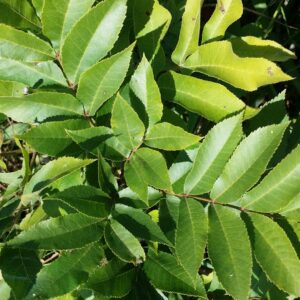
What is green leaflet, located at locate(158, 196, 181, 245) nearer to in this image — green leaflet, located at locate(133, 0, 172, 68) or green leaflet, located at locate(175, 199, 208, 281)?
green leaflet, located at locate(175, 199, 208, 281)

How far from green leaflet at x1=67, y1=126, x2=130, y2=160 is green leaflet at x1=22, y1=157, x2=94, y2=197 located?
2.0 inches

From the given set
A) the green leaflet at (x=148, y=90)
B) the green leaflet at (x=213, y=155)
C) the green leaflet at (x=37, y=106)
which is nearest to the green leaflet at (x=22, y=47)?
the green leaflet at (x=37, y=106)

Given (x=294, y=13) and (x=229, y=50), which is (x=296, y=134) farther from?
(x=294, y=13)

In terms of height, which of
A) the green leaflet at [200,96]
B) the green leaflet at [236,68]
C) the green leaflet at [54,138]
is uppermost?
the green leaflet at [236,68]

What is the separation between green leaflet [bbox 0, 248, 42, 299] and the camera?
1.12 meters

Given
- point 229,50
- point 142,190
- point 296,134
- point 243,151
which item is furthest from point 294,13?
point 142,190

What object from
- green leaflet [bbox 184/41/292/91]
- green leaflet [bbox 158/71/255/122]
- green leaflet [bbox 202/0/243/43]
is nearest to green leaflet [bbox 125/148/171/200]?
green leaflet [bbox 158/71/255/122]

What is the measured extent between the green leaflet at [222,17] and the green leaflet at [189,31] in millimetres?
44

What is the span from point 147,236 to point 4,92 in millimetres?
589

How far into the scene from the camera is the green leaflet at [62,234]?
109 cm

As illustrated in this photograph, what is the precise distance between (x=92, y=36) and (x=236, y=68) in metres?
0.38

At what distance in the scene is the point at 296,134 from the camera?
5.09 ft

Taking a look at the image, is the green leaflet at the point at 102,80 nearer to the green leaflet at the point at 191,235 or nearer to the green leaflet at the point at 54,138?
the green leaflet at the point at 54,138

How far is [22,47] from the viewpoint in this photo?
48.4 inches
